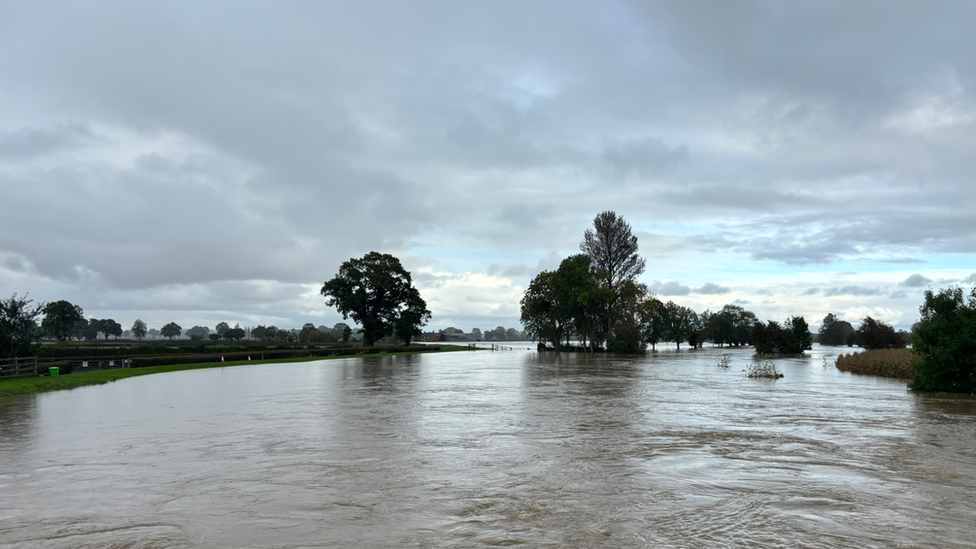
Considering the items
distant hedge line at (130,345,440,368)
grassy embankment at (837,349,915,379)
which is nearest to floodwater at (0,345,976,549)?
grassy embankment at (837,349,915,379)

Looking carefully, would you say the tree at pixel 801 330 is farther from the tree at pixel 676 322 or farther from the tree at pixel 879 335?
the tree at pixel 676 322

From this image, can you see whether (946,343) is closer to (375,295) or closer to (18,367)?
(18,367)

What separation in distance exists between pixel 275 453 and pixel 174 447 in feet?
8.88

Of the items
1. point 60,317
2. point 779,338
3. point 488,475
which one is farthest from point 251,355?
point 60,317

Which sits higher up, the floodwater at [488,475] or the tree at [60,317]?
the tree at [60,317]

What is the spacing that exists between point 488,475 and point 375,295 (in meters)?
80.4

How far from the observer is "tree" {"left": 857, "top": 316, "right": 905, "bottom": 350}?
3563 inches

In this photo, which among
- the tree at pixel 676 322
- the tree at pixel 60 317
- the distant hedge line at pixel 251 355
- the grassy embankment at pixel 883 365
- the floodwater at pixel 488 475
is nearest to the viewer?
the floodwater at pixel 488 475

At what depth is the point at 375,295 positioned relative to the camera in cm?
9006

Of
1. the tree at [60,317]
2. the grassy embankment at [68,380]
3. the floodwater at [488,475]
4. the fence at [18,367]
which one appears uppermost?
the tree at [60,317]

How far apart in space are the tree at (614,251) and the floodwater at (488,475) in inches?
2310

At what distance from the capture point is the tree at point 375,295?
88.0 metres

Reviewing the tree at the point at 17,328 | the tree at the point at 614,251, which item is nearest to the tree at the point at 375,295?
the tree at the point at 614,251

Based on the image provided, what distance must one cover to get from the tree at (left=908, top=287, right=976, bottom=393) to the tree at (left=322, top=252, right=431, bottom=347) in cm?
6894
